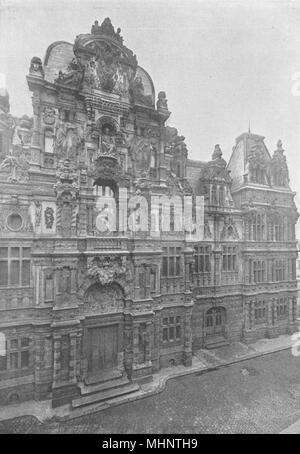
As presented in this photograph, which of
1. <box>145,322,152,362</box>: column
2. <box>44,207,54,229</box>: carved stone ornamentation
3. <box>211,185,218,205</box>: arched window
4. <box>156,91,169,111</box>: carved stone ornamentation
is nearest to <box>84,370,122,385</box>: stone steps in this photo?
<box>145,322,152,362</box>: column

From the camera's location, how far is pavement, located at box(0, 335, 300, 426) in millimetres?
13164

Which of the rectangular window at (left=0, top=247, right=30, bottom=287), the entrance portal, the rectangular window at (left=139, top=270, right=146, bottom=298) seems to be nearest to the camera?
the rectangular window at (left=0, top=247, right=30, bottom=287)

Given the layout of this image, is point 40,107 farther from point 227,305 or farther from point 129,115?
point 227,305

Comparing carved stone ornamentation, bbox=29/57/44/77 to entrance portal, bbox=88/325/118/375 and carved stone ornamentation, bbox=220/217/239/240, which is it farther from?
carved stone ornamentation, bbox=220/217/239/240

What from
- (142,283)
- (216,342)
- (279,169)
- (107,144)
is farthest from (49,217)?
(279,169)

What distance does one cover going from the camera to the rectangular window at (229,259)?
21.4 metres

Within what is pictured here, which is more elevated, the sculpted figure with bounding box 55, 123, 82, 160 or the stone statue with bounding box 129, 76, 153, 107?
the stone statue with bounding box 129, 76, 153, 107

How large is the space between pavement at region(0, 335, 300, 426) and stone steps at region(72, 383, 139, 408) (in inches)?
7.7

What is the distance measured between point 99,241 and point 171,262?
19.0 feet

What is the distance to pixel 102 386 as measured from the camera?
14805mm

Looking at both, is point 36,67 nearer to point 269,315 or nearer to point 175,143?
point 175,143

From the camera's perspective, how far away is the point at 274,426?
13.1 m

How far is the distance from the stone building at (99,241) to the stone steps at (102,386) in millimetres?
66

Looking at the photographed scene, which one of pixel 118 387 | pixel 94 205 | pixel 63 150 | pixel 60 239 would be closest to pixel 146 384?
pixel 118 387
